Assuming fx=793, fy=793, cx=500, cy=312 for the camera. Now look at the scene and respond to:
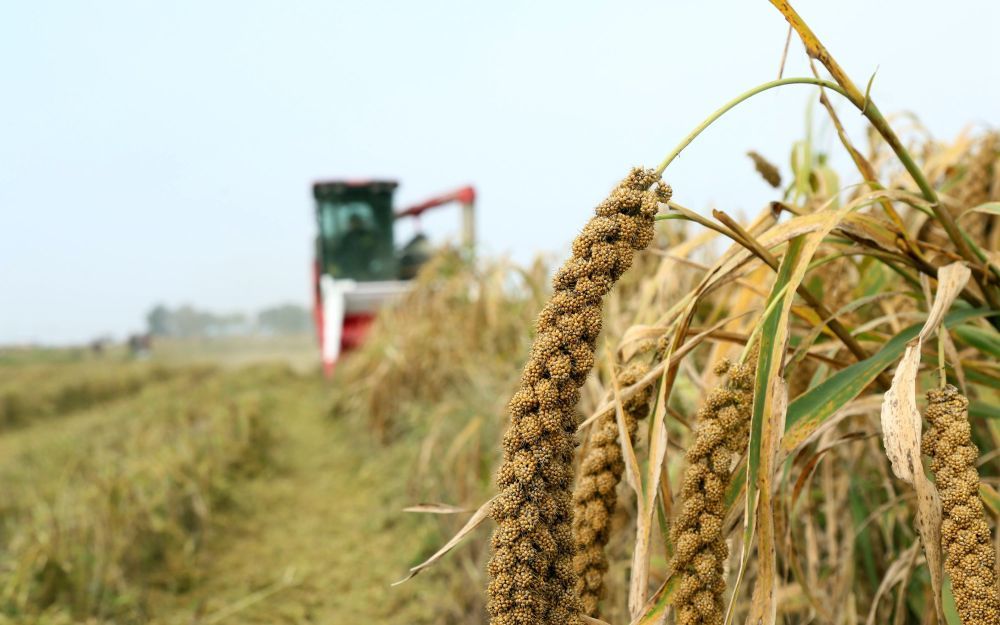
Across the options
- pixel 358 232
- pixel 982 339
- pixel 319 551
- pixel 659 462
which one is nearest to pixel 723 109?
pixel 659 462

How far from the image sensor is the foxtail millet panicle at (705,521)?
2.93ft

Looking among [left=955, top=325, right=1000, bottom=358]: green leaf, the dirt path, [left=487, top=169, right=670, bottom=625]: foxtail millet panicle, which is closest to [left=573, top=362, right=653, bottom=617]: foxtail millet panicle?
[left=487, top=169, right=670, bottom=625]: foxtail millet panicle

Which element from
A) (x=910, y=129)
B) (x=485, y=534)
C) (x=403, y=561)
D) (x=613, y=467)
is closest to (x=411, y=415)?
(x=403, y=561)

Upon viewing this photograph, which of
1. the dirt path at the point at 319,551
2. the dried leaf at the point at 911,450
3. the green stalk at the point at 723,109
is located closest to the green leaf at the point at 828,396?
the dried leaf at the point at 911,450

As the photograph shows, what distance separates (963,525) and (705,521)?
0.28 m

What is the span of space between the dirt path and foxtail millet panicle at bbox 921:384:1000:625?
86.9 inches

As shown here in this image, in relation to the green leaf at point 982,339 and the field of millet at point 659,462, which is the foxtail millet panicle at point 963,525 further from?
the green leaf at point 982,339

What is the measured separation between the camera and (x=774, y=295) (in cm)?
106

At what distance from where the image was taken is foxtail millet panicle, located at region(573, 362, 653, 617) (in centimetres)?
99

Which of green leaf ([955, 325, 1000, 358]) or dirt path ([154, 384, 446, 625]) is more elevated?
green leaf ([955, 325, 1000, 358])

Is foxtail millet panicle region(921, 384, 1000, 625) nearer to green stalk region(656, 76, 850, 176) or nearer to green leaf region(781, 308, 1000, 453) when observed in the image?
green leaf region(781, 308, 1000, 453)

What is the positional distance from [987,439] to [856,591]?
53cm

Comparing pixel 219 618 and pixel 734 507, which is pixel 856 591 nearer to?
pixel 734 507

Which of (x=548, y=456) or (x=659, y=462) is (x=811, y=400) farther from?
(x=548, y=456)
